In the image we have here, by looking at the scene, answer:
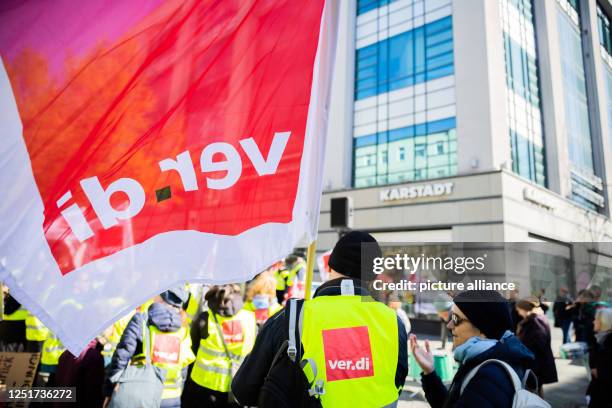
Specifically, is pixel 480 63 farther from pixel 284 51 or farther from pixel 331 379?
pixel 331 379

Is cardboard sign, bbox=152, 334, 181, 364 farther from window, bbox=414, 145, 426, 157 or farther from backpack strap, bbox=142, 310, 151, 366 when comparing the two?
window, bbox=414, 145, 426, 157

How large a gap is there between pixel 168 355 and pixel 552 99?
68.8 ft

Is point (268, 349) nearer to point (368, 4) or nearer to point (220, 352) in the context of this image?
point (220, 352)

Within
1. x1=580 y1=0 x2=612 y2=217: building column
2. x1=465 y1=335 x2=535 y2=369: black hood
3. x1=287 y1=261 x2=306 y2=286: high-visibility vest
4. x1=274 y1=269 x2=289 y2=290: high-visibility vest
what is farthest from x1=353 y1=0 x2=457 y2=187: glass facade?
x1=465 y1=335 x2=535 y2=369: black hood

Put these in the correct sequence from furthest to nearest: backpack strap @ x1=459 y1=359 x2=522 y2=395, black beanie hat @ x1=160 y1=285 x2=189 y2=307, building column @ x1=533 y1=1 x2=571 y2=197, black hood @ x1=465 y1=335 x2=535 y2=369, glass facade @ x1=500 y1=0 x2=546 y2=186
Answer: building column @ x1=533 y1=1 x2=571 y2=197, glass facade @ x1=500 y1=0 x2=546 y2=186, black beanie hat @ x1=160 y1=285 x2=189 y2=307, black hood @ x1=465 y1=335 x2=535 y2=369, backpack strap @ x1=459 y1=359 x2=522 y2=395

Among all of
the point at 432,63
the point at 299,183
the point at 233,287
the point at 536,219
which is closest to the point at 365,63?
the point at 432,63

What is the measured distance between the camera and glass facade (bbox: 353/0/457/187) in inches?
661

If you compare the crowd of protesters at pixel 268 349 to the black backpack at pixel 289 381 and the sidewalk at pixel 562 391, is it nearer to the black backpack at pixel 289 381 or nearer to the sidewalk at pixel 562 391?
the black backpack at pixel 289 381

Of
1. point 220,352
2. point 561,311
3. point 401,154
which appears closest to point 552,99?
point 401,154

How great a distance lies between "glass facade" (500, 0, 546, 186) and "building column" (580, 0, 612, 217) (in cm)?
828

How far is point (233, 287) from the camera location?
4781 millimetres

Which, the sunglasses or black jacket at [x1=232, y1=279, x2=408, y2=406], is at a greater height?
the sunglasses

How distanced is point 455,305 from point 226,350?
2.80 meters

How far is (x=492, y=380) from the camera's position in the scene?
2008 millimetres
